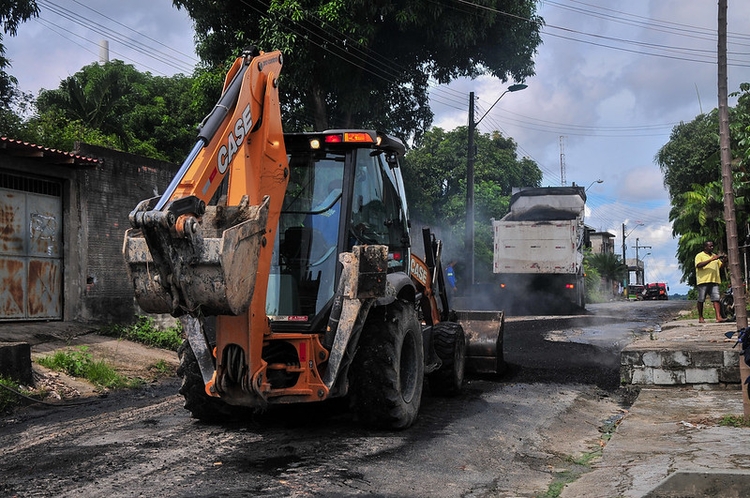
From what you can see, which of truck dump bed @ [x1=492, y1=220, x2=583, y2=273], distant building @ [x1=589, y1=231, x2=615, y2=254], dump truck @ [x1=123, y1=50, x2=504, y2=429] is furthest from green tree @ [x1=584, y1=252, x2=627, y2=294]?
dump truck @ [x1=123, y1=50, x2=504, y2=429]

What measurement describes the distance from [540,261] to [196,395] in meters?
18.4

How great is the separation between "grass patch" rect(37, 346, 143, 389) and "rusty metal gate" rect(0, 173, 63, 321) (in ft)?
6.98

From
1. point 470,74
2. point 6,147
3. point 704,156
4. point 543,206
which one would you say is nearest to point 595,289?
point 704,156

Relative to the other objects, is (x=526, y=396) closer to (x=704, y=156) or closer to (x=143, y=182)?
(x=143, y=182)

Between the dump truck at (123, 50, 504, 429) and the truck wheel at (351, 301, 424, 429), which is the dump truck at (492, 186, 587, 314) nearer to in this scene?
the dump truck at (123, 50, 504, 429)

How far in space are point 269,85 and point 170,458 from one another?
306cm

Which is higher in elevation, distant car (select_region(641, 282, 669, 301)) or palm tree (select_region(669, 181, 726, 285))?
palm tree (select_region(669, 181, 726, 285))

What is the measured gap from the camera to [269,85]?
6.07 m

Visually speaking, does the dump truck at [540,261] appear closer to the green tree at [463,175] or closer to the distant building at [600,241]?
the green tree at [463,175]

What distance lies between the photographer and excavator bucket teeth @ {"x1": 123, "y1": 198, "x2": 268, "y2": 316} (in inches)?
186

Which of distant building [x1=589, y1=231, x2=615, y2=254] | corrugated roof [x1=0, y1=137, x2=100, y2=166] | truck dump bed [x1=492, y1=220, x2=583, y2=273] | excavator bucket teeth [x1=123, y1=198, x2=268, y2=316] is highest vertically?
distant building [x1=589, y1=231, x2=615, y2=254]

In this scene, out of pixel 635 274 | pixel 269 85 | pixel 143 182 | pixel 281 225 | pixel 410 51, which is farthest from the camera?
pixel 635 274

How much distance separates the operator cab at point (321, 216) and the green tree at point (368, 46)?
39.2ft

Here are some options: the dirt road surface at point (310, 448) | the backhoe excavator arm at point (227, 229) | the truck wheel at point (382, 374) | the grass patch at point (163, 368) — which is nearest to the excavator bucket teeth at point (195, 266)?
the backhoe excavator arm at point (227, 229)
